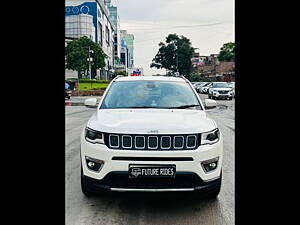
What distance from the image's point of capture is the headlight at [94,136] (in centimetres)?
394

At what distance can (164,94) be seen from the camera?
17.2 feet

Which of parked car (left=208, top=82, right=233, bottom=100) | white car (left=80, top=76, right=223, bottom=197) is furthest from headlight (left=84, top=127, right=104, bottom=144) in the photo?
parked car (left=208, top=82, right=233, bottom=100)

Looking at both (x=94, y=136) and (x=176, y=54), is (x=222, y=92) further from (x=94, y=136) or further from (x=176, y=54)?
(x=176, y=54)

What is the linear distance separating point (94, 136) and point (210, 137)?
4.38 feet

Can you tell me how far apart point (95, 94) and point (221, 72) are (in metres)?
53.9

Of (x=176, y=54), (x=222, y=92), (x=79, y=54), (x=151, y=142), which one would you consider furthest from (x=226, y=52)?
(x=151, y=142)

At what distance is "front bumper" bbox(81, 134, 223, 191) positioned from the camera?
3.71m

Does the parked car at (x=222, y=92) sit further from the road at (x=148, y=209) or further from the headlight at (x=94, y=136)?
the headlight at (x=94, y=136)

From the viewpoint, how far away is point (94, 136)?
4.02 meters

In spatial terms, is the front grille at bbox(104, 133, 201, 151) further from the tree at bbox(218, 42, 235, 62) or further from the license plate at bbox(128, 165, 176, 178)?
the tree at bbox(218, 42, 235, 62)

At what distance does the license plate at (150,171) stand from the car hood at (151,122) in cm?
38

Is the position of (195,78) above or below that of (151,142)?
above
